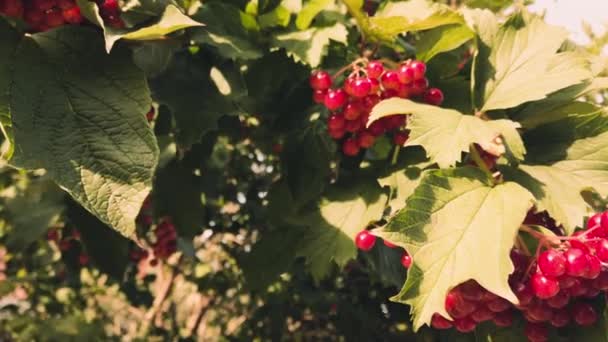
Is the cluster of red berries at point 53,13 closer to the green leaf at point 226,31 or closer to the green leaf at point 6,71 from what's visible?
the green leaf at point 6,71

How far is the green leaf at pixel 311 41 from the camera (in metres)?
1.21

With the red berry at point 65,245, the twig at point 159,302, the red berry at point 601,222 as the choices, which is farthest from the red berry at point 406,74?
A: the twig at point 159,302

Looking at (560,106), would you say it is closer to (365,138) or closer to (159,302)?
(365,138)

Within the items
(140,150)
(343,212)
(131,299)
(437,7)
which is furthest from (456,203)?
(131,299)

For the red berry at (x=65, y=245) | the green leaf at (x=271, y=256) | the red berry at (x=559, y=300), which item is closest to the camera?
the red berry at (x=559, y=300)

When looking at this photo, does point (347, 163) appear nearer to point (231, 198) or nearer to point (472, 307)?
point (472, 307)

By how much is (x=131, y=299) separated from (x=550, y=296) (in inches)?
87.1

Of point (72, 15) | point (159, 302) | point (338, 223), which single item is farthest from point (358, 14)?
point (159, 302)

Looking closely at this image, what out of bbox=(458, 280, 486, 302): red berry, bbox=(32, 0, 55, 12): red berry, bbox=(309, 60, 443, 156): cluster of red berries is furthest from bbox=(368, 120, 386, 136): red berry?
bbox=(32, 0, 55, 12): red berry

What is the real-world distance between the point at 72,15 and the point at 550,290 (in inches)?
36.7

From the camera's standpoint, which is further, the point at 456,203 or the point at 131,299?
the point at 131,299

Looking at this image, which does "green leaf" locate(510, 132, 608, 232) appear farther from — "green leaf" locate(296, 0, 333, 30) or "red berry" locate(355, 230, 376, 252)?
"green leaf" locate(296, 0, 333, 30)

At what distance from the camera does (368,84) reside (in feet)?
3.81

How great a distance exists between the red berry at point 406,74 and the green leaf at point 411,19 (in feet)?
0.27
